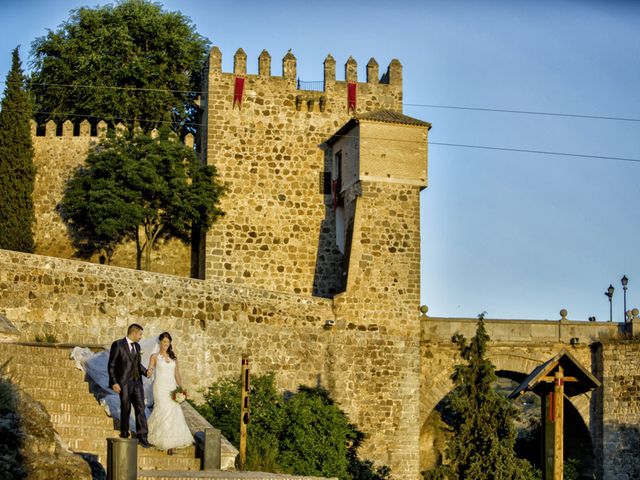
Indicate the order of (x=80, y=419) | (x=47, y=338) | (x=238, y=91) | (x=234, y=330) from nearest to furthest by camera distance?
(x=80, y=419) < (x=47, y=338) < (x=234, y=330) < (x=238, y=91)

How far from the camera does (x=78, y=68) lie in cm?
3450

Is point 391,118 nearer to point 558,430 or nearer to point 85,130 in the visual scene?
point 85,130

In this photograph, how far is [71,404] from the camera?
16.4 m

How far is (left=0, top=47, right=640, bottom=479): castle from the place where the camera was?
26156mm

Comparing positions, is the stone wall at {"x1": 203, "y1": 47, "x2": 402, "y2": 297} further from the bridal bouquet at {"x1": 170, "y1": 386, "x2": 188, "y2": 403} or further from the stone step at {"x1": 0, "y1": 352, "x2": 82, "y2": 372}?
the bridal bouquet at {"x1": 170, "y1": 386, "x2": 188, "y2": 403}

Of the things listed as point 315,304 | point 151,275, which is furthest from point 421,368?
point 151,275

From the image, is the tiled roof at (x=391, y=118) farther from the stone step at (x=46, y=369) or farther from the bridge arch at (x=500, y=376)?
the stone step at (x=46, y=369)

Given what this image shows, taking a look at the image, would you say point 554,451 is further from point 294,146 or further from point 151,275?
point 294,146

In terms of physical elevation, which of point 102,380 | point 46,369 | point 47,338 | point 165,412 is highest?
point 47,338

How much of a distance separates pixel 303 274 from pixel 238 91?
16.1 feet

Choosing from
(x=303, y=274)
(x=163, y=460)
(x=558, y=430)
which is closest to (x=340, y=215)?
(x=303, y=274)

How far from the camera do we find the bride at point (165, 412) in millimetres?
15586

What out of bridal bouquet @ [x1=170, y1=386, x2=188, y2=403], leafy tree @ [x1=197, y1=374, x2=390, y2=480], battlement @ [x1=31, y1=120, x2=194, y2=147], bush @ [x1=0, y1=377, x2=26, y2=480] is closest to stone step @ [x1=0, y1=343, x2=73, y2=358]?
bridal bouquet @ [x1=170, y1=386, x2=188, y2=403]

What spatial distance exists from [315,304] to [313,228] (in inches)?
148
